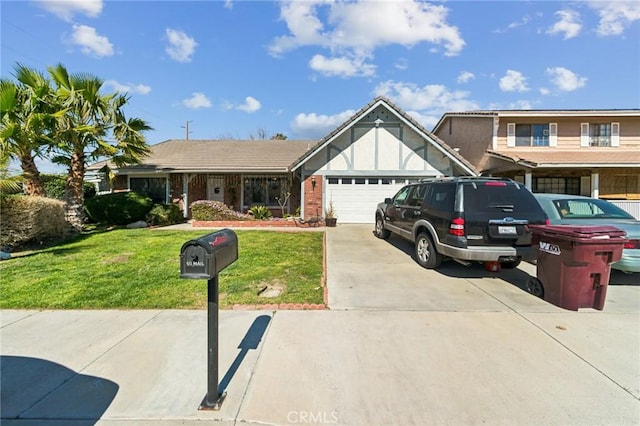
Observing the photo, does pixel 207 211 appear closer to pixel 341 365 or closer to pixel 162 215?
pixel 162 215

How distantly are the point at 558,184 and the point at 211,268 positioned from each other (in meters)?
20.8

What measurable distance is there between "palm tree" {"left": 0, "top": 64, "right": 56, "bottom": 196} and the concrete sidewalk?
8.03 m

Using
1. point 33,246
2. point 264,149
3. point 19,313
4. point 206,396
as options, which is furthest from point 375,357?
point 264,149

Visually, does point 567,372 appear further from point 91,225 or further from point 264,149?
point 264,149

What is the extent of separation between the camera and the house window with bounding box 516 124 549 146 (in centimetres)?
1803

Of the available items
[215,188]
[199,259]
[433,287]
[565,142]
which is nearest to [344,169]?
[215,188]

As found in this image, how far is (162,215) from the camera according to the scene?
580 inches

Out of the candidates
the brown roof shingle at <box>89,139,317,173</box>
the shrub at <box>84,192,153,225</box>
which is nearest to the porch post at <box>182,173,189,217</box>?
the brown roof shingle at <box>89,139,317,173</box>

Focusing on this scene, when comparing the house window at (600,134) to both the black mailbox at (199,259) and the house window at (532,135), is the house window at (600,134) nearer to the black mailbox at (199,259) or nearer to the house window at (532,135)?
the house window at (532,135)

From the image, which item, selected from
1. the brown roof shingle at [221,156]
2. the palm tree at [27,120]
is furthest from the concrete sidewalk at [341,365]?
the brown roof shingle at [221,156]

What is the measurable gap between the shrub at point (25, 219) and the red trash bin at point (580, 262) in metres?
12.6

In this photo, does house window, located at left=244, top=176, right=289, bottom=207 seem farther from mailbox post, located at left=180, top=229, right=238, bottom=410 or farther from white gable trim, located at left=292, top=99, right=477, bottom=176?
mailbox post, located at left=180, top=229, right=238, bottom=410

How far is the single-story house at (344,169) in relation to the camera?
14.7m

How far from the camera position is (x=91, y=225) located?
14617mm
